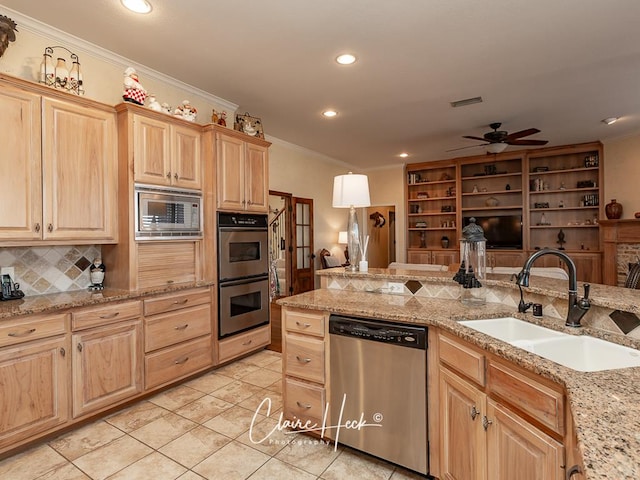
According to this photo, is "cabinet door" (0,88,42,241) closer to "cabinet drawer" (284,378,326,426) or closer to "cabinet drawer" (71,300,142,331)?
"cabinet drawer" (71,300,142,331)

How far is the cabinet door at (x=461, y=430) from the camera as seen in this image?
1511 millimetres

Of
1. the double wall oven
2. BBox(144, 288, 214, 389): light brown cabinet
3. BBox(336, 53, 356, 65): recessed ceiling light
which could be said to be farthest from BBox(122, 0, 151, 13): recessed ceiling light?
BBox(144, 288, 214, 389): light brown cabinet

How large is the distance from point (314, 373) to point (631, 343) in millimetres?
1601

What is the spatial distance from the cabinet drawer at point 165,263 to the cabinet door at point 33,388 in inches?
30.6

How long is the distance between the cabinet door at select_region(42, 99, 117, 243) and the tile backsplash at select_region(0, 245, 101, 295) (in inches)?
13.1

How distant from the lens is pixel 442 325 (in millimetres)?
1751

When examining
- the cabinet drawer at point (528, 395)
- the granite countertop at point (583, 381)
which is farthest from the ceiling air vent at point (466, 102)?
the cabinet drawer at point (528, 395)

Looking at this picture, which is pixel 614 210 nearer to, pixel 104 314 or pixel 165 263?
pixel 165 263

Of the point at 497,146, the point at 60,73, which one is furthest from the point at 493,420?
the point at 497,146

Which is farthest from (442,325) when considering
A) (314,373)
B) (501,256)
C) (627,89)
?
(501,256)

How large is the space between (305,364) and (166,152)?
2188 millimetres

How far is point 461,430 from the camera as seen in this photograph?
1.63m

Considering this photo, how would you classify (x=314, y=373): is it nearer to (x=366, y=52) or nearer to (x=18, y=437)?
(x=18, y=437)

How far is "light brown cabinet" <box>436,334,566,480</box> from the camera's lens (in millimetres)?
1162
